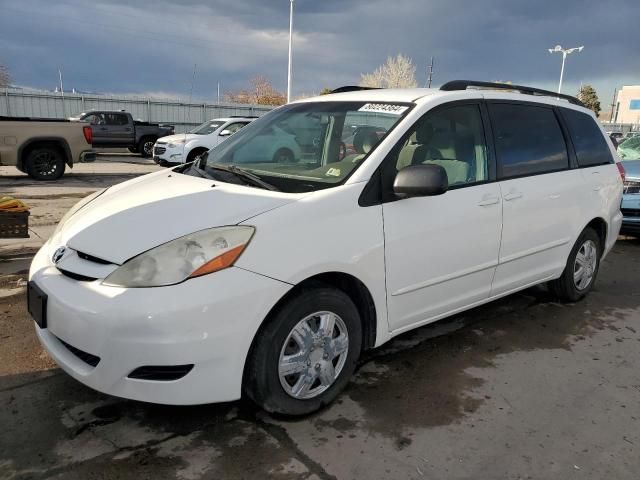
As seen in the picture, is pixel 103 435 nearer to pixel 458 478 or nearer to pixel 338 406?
pixel 338 406

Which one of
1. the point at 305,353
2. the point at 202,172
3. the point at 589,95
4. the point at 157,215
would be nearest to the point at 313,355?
the point at 305,353

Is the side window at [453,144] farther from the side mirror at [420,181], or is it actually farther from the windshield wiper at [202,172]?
the windshield wiper at [202,172]

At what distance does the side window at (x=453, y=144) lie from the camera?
343 cm

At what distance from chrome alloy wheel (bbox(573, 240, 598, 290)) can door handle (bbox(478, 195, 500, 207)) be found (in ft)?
5.08

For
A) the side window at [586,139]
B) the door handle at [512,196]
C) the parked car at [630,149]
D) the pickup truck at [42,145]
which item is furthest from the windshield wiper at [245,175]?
the pickup truck at [42,145]

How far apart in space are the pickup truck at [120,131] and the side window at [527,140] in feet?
60.2

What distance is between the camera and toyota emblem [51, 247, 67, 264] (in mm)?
2842

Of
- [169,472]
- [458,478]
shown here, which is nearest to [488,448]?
[458,478]

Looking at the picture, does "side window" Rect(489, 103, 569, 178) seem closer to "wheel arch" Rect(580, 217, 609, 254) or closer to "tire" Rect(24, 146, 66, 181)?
"wheel arch" Rect(580, 217, 609, 254)

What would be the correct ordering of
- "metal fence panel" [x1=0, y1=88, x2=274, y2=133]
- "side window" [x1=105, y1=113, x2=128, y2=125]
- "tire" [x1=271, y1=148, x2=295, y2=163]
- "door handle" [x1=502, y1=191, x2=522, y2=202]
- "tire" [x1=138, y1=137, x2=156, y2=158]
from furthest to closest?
1. "metal fence panel" [x1=0, y1=88, x2=274, y2=133]
2. "tire" [x1=138, y1=137, x2=156, y2=158]
3. "side window" [x1=105, y1=113, x2=128, y2=125]
4. "door handle" [x1=502, y1=191, x2=522, y2=202]
5. "tire" [x1=271, y1=148, x2=295, y2=163]

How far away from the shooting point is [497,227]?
378 centimetres

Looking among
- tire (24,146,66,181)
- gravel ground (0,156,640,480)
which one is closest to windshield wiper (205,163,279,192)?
gravel ground (0,156,640,480)

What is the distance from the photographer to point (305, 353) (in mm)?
2838

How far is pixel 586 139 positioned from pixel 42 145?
11232mm
